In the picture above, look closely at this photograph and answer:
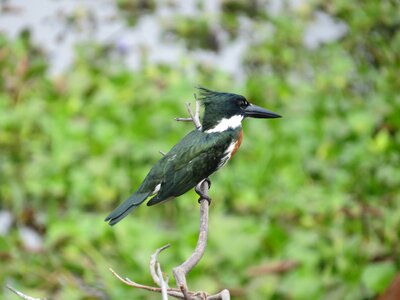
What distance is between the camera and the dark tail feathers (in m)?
0.76

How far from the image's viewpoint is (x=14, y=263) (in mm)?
3432

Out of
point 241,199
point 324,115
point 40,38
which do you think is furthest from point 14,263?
point 40,38

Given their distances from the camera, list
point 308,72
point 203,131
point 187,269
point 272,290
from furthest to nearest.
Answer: point 308,72 → point 272,290 → point 203,131 → point 187,269

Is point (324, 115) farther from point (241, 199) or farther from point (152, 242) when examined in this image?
point (152, 242)

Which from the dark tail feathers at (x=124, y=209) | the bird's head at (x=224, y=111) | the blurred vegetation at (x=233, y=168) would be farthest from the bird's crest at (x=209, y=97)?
the blurred vegetation at (x=233, y=168)

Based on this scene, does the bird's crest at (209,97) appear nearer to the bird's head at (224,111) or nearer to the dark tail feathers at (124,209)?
the bird's head at (224,111)

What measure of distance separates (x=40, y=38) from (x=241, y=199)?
6.99ft

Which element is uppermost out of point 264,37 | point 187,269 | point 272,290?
point 264,37

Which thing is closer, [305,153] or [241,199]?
[241,199]

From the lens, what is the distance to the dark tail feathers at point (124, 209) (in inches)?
29.9

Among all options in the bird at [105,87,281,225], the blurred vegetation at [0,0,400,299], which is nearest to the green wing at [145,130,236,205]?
the bird at [105,87,281,225]

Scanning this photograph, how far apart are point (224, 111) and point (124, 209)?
14 cm

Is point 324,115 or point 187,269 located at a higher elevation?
point 324,115

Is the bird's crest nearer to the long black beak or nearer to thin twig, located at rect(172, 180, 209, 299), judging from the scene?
the long black beak
